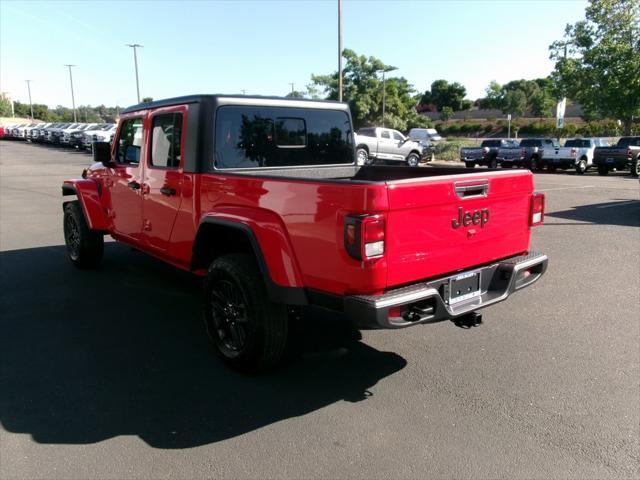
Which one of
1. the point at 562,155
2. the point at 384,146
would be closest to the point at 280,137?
the point at 384,146

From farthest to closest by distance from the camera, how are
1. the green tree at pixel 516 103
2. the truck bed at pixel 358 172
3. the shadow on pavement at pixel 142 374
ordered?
the green tree at pixel 516 103 < the truck bed at pixel 358 172 < the shadow on pavement at pixel 142 374

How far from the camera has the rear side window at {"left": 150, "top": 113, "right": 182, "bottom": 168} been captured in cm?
438

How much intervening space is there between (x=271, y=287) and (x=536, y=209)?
7.06 feet

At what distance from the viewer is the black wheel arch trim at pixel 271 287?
127 inches

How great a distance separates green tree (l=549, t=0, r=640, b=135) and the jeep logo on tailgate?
29715 millimetres

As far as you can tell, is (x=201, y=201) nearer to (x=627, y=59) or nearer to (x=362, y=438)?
(x=362, y=438)

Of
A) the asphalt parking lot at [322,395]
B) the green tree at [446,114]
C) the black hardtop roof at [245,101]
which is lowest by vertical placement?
the asphalt parking lot at [322,395]

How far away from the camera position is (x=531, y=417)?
321cm

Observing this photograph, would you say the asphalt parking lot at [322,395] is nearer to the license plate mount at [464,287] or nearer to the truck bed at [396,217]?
the license plate mount at [464,287]

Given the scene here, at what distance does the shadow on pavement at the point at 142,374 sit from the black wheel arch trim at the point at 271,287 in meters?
0.68

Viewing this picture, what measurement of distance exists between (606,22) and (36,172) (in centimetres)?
3005

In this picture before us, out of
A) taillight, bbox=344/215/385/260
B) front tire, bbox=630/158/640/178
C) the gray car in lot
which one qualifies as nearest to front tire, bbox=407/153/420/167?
the gray car in lot

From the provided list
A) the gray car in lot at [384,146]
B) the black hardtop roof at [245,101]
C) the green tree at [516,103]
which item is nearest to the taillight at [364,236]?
the black hardtop roof at [245,101]

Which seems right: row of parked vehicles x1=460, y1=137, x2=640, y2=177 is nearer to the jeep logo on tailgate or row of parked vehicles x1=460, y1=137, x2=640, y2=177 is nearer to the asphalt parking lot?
the asphalt parking lot
